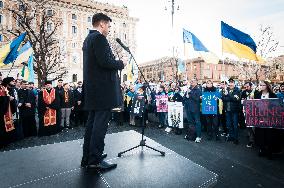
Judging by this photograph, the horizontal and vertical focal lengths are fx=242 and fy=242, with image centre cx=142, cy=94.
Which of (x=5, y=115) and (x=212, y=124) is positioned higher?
(x=5, y=115)

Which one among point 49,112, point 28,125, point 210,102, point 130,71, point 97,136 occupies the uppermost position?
point 130,71

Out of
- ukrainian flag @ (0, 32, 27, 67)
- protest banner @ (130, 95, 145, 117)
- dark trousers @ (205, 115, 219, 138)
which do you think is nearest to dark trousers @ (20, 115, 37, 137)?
ukrainian flag @ (0, 32, 27, 67)

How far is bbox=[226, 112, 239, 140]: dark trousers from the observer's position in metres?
8.17

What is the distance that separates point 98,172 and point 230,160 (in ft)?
13.2

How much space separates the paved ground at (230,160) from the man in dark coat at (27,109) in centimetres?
74

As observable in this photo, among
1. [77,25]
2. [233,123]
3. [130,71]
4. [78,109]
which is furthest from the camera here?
[77,25]

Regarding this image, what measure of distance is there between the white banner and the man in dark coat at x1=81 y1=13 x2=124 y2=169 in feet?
21.8

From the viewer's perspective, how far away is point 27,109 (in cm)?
1003

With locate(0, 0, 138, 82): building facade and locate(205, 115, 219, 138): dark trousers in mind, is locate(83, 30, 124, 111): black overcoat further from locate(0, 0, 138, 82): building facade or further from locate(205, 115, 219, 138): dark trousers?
locate(0, 0, 138, 82): building facade

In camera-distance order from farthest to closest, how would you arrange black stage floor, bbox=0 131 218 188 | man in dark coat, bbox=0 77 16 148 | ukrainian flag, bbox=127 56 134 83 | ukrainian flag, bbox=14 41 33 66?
ukrainian flag, bbox=127 56 134 83
ukrainian flag, bbox=14 41 33 66
man in dark coat, bbox=0 77 16 148
black stage floor, bbox=0 131 218 188

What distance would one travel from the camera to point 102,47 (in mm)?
3332

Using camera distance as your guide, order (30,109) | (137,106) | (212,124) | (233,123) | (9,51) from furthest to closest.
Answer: (137,106) < (30,109) < (9,51) < (212,124) < (233,123)

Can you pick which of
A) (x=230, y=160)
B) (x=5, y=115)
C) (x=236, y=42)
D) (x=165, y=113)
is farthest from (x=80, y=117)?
(x=230, y=160)

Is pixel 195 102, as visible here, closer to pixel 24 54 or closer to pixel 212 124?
pixel 212 124
